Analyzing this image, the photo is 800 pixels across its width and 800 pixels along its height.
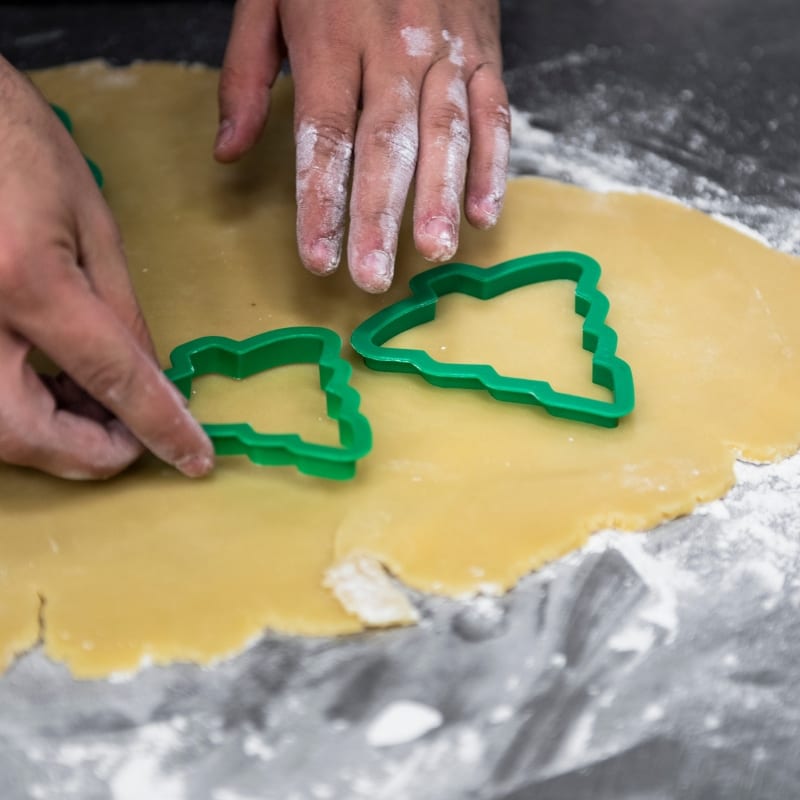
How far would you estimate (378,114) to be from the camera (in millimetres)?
1437

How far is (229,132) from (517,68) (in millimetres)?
760

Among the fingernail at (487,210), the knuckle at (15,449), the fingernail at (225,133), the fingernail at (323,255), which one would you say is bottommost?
the knuckle at (15,449)

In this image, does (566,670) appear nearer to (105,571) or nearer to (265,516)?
(265,516)

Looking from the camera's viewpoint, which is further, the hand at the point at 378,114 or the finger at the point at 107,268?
the hand at the point at 378,114

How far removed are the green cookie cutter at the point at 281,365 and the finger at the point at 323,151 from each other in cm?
10

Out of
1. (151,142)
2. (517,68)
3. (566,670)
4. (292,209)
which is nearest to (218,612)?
(566,670)

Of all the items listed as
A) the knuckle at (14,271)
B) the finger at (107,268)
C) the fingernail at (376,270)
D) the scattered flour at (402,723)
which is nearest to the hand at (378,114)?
the fingernail at (376,270)

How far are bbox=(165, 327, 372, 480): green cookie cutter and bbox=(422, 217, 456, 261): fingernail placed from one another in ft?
0.54

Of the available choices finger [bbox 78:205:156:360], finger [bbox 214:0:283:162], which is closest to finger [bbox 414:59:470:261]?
finger [bbox 214:0:283:162]

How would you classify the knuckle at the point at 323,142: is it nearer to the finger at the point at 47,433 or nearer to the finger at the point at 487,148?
the finger at the point at 487,148

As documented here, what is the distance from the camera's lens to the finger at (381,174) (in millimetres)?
1328

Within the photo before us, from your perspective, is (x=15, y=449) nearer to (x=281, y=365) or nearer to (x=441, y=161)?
(x=281, y=365)

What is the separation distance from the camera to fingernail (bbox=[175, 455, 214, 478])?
3.89 feet

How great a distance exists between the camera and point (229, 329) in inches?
56.8
